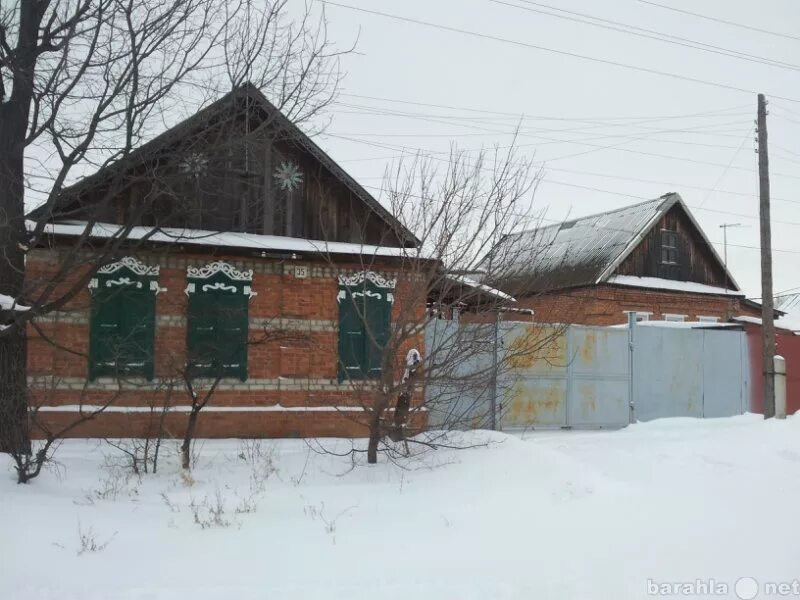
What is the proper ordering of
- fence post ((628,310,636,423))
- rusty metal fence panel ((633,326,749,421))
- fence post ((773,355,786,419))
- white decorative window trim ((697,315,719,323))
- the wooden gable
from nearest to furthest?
the wooden gable → fence post ((628,310,636,423)) → rusty metal fence panel ((633,326,749,421)) → fence post ((773,355,786,419)) → white decorative window trim ((697,315,719,323))

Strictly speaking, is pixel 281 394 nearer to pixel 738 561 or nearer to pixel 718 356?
pixel 738 561

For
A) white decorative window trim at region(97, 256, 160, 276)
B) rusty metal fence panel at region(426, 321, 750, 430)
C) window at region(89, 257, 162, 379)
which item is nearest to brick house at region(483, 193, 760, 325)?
rusty metal fence panel at region(426, 321, 750, 430)

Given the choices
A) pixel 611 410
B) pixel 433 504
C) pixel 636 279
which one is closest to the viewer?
pixel 433 504

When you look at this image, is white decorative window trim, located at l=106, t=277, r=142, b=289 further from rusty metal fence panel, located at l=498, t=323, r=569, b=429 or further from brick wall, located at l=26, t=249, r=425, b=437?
rusty metal fence panel, located at l=498, t=323, r=569, b=429

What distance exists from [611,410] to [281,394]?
5768mm

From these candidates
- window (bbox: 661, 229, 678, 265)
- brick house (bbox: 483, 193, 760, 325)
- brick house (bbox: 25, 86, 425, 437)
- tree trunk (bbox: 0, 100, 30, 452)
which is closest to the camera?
tree trunk (bbox: 0, 100, 30, 452)

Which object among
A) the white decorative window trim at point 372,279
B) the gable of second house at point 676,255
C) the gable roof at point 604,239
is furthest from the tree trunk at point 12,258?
the gable of second house at point 676,255

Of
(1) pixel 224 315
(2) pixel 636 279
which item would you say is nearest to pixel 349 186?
(1) pixel 224 315

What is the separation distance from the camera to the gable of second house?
24.0 metres

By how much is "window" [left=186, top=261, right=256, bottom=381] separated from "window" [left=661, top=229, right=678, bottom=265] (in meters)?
17.5

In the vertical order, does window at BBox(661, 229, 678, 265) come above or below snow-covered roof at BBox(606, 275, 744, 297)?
above

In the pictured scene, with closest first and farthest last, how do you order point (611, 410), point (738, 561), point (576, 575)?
point (576, 575)
point (738, 561)
point (611, 410)

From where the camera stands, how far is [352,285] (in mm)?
11828

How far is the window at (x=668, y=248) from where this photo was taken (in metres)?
24.5
